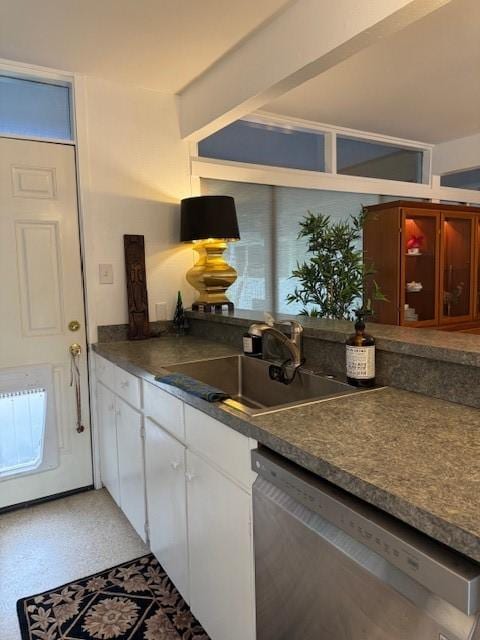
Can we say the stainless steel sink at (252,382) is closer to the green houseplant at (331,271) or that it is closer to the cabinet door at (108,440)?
the cabinet door at (108,440)

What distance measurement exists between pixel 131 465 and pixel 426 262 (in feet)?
9.68

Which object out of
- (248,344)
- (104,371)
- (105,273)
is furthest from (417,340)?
(105,273)

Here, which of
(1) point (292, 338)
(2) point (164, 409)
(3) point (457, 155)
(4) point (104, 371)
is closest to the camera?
(2) point (164, 409)

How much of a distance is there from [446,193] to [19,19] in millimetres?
3971

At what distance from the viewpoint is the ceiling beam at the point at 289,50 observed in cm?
161

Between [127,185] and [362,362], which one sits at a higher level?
[127,185]

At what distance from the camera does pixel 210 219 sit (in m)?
2.64

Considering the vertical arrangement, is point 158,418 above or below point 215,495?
above

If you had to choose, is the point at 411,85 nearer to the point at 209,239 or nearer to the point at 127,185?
the point at 209,239

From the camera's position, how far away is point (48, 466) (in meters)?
2.65

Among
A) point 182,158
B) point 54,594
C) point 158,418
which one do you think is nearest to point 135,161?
point 182,158

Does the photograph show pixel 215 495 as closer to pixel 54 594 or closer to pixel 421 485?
pixel 421 485

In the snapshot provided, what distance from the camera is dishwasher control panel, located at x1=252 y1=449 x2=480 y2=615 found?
0.72m

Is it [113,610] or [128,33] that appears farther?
[128,33]
